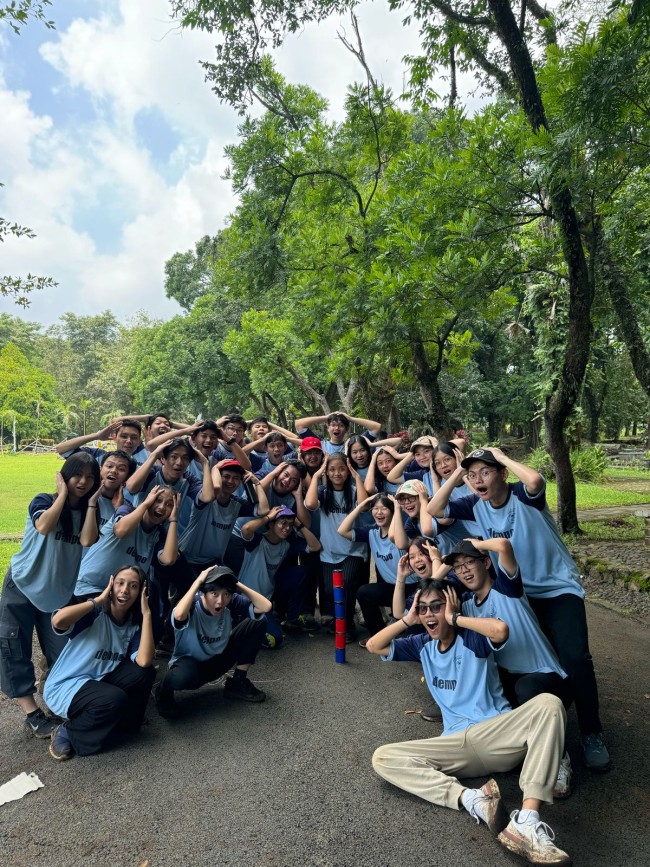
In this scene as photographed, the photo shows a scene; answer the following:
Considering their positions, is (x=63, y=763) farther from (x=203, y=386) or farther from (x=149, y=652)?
(x=203, y=386)

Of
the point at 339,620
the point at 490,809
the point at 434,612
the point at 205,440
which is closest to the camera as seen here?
the point at 490,809

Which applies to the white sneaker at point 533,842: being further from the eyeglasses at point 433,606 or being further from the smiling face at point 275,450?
the smiling face at point 275,450

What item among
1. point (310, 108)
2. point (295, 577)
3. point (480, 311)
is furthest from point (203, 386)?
point (295, 577)

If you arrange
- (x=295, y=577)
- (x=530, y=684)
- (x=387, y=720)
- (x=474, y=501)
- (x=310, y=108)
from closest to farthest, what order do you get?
1. (x=530, y=684)
2. (x=387, y=720)
3. (x=474, y=501)
4. (x=295, y=577)
5. (x=310, y=108)

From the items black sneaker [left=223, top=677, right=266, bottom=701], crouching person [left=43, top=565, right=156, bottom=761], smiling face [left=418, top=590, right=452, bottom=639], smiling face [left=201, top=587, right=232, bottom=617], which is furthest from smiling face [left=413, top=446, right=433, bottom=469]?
crouching person [left=43, top=565, right=156, bottom=761]

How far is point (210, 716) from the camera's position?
4555mm

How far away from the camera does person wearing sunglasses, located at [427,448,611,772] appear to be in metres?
3.80

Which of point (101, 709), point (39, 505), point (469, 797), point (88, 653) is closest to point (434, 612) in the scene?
point (469, 797)

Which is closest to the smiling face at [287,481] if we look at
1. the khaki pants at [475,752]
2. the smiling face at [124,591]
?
the smiling face at [124,591]

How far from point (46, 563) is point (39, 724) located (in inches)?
46.9

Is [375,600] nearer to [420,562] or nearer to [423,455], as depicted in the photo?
[420,562]

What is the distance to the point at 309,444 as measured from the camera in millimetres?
7445

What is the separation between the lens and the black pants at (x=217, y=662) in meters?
4.40

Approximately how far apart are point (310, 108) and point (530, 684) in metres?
11.0
